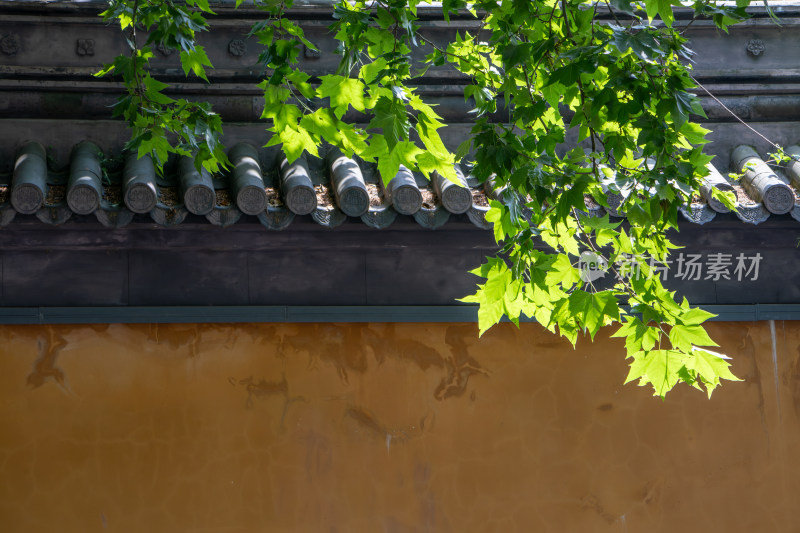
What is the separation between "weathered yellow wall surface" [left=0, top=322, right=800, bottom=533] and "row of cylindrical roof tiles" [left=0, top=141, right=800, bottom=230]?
2.45ft

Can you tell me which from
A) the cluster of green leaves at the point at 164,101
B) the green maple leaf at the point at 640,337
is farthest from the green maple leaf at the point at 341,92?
the green maple leaf at the point at 640,337

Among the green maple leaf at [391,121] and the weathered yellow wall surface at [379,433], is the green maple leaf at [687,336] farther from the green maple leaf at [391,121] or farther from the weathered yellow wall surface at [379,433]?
the weathered yellow wall surface at [379,433]

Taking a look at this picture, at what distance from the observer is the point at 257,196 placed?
4078mm

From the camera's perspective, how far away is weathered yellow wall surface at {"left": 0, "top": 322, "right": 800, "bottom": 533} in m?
4.57

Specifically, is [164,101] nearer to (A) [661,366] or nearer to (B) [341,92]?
(B) [341,92]

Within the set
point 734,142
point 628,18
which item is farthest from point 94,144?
point 734,142

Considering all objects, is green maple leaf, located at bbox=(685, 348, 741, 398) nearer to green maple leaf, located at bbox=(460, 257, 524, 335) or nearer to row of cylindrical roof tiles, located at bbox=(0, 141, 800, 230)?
green maple leaf, located at bbox=(460, 257, 524, 335)

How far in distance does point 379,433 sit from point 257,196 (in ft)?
4.68

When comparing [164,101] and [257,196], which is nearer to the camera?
[164,101]

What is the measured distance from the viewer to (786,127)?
5320 millimetres

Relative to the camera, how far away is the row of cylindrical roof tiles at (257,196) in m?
4.00

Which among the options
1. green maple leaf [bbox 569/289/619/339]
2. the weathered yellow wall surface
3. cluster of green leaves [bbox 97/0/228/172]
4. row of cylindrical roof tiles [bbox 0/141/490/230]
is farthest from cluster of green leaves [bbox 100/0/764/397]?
the weathered yellow wall surface

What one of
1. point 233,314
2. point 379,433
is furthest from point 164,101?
point 379,433

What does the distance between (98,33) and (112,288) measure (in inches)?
56.8
